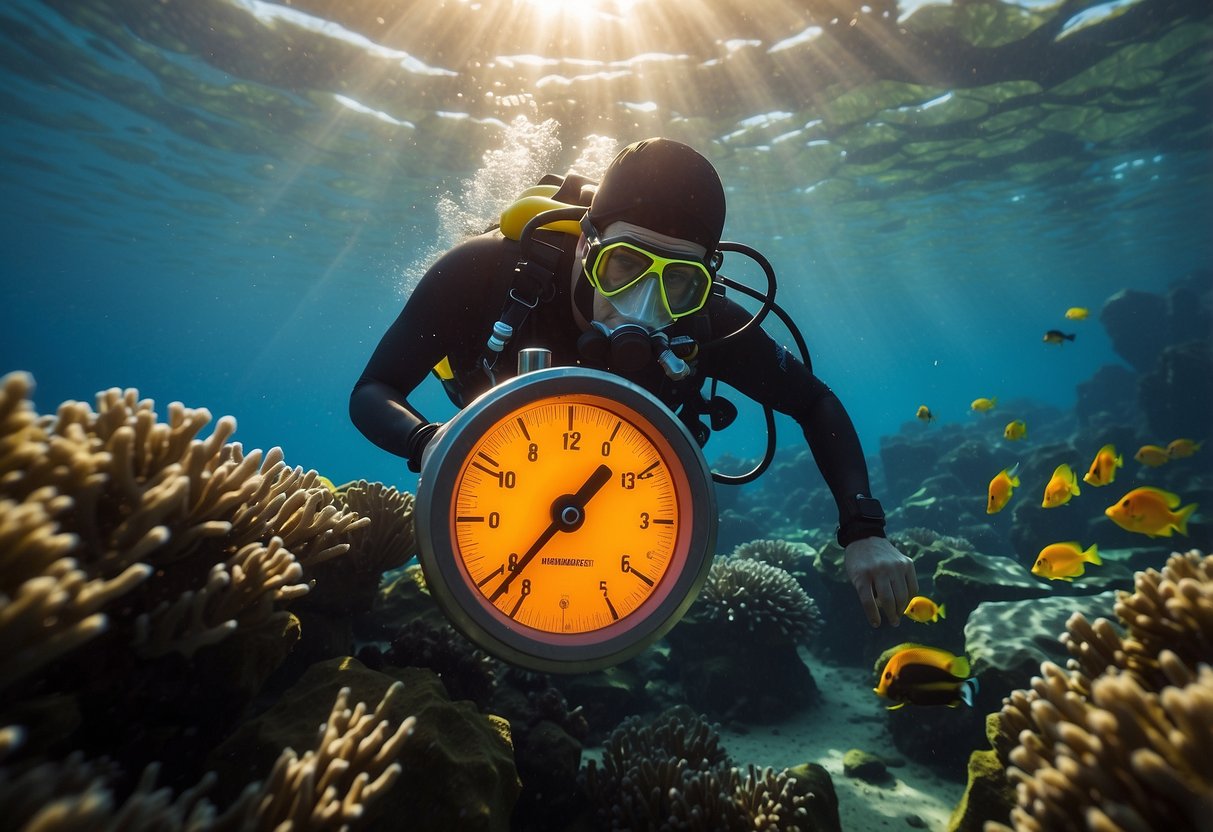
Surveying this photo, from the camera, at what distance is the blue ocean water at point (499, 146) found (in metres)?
13.0

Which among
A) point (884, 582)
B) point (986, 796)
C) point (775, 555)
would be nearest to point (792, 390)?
point (884, 582)

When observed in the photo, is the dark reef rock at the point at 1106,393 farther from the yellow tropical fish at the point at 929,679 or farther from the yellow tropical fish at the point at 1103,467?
the yellow tropical fish at the point at 929,679

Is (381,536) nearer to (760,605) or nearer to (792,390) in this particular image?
(792,390)

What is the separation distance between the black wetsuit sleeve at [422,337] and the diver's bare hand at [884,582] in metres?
2.05

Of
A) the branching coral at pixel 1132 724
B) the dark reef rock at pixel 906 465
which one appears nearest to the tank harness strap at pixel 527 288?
the branching coral at pixel 1132 724

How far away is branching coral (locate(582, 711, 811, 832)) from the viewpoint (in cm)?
262

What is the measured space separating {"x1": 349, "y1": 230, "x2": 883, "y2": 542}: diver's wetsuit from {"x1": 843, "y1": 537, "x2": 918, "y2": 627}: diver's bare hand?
19 cm

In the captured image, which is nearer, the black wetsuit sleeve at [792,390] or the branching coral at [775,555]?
the black wetsuit sleeve at [792,390]

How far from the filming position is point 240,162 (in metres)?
19.4

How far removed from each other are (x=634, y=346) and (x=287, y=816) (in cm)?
202

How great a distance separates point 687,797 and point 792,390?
235cm

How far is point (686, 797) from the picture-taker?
8.85 ft

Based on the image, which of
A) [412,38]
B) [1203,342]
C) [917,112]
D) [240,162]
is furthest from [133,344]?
[1203,342]

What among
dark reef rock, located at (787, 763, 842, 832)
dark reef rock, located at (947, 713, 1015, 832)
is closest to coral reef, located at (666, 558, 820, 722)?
dark reef rock, located at (787, 763, 842, 832)
